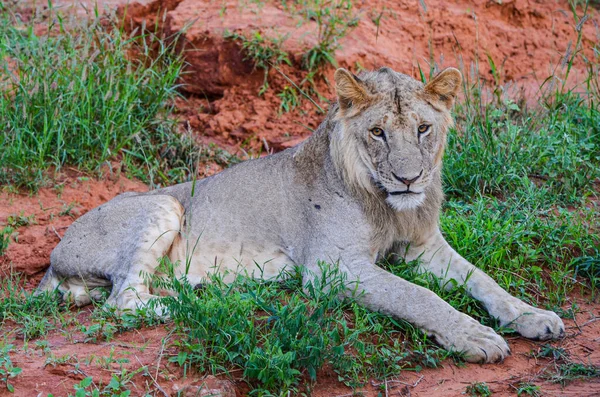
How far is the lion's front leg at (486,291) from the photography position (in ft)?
14.5

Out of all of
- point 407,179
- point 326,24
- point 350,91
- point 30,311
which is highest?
point 350,91

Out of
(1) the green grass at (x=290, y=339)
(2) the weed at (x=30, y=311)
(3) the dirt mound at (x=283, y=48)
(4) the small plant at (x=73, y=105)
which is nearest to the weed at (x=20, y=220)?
(4) the small plant at (x=73, y=105)

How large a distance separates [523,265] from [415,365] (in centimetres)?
135

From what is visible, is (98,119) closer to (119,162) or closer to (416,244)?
(119,162)

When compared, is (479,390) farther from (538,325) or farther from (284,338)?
(284,338)

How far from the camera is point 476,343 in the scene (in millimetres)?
4164

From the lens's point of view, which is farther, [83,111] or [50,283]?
[83,111]

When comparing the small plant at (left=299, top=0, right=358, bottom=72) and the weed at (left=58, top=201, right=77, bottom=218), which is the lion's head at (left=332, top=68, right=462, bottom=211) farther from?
the small plant at (left=299, top=0, right=358, bottom=72)

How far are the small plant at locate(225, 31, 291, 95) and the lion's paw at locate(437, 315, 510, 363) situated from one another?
3912 mm

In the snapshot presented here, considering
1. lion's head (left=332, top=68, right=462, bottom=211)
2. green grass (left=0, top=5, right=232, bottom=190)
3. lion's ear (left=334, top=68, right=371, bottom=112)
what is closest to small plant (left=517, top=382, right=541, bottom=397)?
lion's head (left=332, top=68, right=462, bottom=211)

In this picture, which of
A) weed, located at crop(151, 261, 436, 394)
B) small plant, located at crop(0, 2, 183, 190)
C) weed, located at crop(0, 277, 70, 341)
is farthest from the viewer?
small plant, located at crop(0, 2, 183, 190)

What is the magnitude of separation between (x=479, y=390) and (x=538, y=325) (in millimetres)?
679

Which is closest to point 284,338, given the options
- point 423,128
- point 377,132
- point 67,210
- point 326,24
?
point 377,132

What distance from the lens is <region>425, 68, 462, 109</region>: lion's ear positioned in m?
4.59
